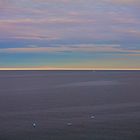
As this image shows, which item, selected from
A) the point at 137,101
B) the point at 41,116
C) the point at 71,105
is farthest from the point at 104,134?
the point at 137,101

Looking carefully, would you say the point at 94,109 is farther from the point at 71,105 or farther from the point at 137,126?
the point at 137,126

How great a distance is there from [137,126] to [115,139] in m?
5.60

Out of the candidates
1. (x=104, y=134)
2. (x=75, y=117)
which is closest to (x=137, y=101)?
A: (x=75, y=117)

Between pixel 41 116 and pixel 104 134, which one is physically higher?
pixel 41 116

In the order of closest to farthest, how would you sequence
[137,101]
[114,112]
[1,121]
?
[1,121] < [114,112] < [137,101]

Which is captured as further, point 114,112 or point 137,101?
point 137,101

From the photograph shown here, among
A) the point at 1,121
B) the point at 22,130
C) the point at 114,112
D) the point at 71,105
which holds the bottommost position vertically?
the point at 22,130

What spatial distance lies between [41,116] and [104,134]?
11991mm

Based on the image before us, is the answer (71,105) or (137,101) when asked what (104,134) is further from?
(137,101)

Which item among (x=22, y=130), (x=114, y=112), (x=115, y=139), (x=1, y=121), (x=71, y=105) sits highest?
(x=71, y=105)

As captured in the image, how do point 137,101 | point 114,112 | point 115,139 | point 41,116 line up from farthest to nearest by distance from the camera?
point 137,101
point 114,112
point 41,116
point 115,139

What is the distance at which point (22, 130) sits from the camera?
121 ft

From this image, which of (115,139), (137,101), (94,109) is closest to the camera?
(115,139)

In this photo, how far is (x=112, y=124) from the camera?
3912 centimetres
